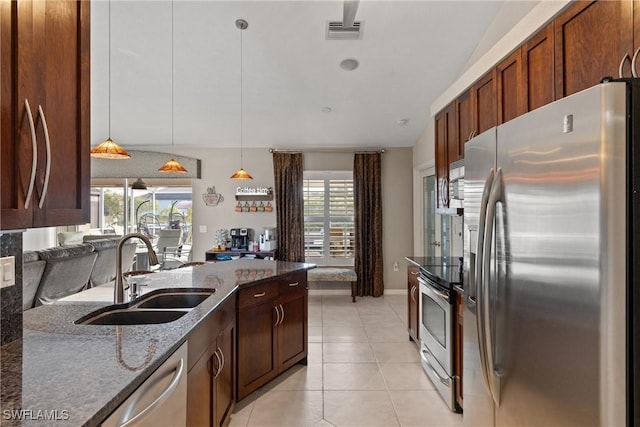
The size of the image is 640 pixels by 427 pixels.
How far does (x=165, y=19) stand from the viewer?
10.2 ft

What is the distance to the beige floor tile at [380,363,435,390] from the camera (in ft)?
8.80

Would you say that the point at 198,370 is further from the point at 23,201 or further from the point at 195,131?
the point at 195,131

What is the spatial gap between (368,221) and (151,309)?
170 inches

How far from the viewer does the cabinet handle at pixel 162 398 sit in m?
0.94

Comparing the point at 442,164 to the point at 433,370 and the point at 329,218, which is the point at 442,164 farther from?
the point at 329,218

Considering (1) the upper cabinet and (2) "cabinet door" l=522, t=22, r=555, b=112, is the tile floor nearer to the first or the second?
(1) the upper cabinet

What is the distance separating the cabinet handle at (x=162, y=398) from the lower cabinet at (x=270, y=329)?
103 cm

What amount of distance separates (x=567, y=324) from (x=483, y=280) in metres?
0.36

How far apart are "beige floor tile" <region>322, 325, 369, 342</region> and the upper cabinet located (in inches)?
123

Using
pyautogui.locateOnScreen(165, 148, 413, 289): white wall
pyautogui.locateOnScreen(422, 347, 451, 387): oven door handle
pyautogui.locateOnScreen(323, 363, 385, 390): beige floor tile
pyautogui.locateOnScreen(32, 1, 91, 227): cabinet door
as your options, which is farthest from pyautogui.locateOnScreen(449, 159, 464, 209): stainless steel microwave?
pyautogui.locateOnScreen(165, 148, 413, 289): white wall

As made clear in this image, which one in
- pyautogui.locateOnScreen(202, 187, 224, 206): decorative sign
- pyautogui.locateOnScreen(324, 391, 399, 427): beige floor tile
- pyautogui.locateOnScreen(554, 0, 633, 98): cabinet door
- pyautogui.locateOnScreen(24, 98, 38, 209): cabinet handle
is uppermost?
pyautogui.locateOnScreen(554, 0, 633, 98): cabinet door

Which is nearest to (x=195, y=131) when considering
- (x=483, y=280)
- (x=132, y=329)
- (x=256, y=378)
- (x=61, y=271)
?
(x=61, y=271)

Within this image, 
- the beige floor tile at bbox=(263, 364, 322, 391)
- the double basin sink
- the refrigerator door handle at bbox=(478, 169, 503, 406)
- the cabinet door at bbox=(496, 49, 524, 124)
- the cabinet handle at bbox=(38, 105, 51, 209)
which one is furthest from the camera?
the beige floor tile at bbox=(263, 364, 322, 391)

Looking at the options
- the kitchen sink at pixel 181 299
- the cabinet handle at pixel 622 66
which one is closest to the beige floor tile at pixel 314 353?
the kitchen sink at pixel 181 299
